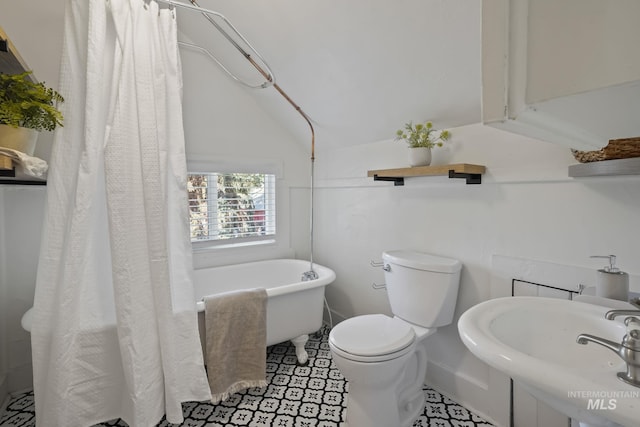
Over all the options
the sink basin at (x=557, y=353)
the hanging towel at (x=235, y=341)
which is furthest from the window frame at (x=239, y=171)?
the sink basin at (x=557, y=353)

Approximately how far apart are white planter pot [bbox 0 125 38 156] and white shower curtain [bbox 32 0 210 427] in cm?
14

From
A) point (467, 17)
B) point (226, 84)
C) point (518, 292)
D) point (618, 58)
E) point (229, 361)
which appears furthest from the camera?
point (226, 84)

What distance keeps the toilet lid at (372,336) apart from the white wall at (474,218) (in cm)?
46

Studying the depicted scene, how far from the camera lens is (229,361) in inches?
71.0

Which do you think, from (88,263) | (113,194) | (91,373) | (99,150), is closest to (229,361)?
(91,373)

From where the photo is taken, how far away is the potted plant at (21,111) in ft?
3.62

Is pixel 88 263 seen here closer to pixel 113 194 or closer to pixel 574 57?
pixel 113 194

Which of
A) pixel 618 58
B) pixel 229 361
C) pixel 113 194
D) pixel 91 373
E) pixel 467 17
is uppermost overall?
pixel 467 17

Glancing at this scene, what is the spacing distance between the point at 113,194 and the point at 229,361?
1.12 meters

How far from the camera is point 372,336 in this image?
152cm

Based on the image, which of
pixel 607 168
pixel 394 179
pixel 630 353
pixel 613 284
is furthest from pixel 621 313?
pixel 394 179

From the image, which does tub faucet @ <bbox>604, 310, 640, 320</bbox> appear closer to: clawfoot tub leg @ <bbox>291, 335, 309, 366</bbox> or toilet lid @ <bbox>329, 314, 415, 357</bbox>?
toilet lid @ <bbox>329, 314, 415, 357</bbox>

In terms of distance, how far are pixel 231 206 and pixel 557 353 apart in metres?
2.43

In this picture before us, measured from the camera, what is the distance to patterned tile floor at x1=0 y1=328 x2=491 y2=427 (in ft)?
5.32
